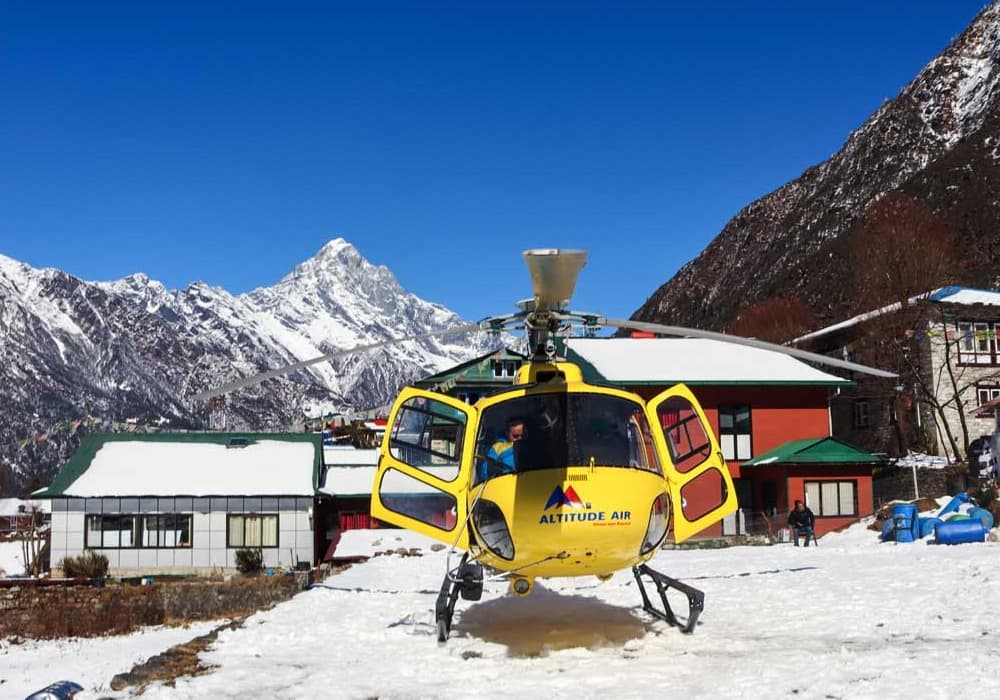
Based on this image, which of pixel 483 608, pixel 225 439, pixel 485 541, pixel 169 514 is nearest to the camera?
pixel 485 541

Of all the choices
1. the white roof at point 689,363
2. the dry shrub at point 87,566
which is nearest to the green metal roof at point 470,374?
the white roof at point 689,363

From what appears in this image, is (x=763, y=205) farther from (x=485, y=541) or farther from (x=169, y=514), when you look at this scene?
(x=485, y=541)

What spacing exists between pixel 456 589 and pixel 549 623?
1714 millimetres

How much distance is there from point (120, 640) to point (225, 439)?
19.7 meters

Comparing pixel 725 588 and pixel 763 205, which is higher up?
pixel 763 205

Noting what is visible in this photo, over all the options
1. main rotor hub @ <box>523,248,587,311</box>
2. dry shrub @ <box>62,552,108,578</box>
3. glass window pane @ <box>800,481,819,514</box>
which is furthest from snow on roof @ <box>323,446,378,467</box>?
main rotor hub @ <box>523,248,587,311</box>

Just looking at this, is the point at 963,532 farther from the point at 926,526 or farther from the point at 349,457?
the point at 349,457

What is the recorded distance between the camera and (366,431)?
64.8m

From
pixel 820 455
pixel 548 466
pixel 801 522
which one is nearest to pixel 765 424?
pixel 820 455

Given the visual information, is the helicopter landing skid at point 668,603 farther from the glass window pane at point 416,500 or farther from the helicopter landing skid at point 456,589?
the glass window pane at point 416,500

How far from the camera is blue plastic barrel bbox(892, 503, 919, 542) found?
2569cm

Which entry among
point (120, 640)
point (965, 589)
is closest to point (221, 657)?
point (965, 589)

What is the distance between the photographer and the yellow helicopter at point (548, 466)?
1079 cm

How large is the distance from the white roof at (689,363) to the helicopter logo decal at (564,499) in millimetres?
28145
